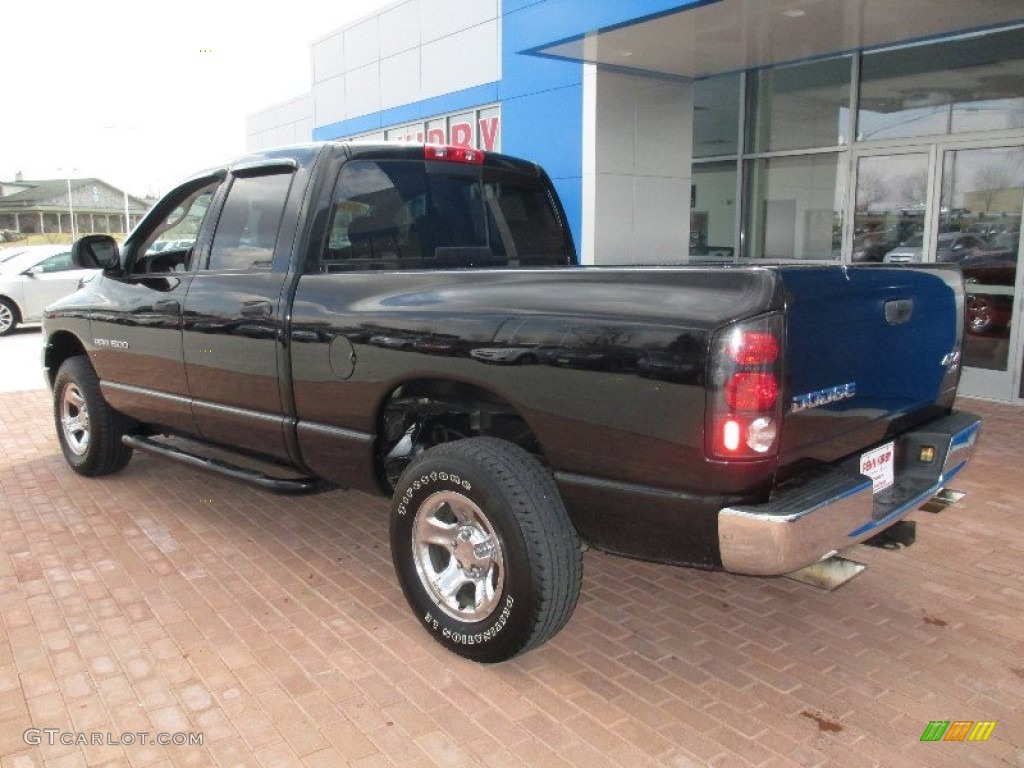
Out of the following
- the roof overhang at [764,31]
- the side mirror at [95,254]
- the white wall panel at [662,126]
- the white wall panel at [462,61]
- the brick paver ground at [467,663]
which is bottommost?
the brick paver ground at [467,663]

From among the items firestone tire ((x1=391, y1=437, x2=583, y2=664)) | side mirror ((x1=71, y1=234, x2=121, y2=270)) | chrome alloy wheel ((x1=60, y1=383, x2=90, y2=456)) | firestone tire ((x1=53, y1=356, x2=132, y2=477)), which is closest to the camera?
firestone tire ((x1=391, y1=437, x2=583, y2=664))

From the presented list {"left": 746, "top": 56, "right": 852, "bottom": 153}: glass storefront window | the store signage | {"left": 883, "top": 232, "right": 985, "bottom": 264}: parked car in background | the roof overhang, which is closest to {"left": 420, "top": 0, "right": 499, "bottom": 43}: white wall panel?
the store signage

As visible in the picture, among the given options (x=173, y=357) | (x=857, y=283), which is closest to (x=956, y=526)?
(x=857, y=283)

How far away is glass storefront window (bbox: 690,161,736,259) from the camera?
1077cm

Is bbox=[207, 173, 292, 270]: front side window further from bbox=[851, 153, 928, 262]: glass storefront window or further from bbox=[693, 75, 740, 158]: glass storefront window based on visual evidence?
bbox=[693, 75, 740, 158]: glass storefront window

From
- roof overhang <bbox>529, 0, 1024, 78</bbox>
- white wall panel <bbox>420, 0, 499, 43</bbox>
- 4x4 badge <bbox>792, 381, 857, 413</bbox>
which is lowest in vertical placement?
4x4 badge <bbox>792, 381, 857, 413</bbox>

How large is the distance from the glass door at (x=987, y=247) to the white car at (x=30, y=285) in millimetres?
13610

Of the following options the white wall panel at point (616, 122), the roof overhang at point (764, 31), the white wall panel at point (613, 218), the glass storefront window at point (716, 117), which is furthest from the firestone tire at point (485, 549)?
Result: the glass storefront window at point (716, 117)

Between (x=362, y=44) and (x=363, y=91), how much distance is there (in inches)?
32.0

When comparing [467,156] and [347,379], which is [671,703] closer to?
[347,379]

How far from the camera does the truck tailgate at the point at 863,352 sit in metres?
2.53

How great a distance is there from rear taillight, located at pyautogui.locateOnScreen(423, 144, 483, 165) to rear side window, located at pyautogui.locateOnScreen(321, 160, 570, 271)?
3 centimetres

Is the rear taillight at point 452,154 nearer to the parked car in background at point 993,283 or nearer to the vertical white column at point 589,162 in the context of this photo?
the vertical white column at point 589,162

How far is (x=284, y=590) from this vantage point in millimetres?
3842
